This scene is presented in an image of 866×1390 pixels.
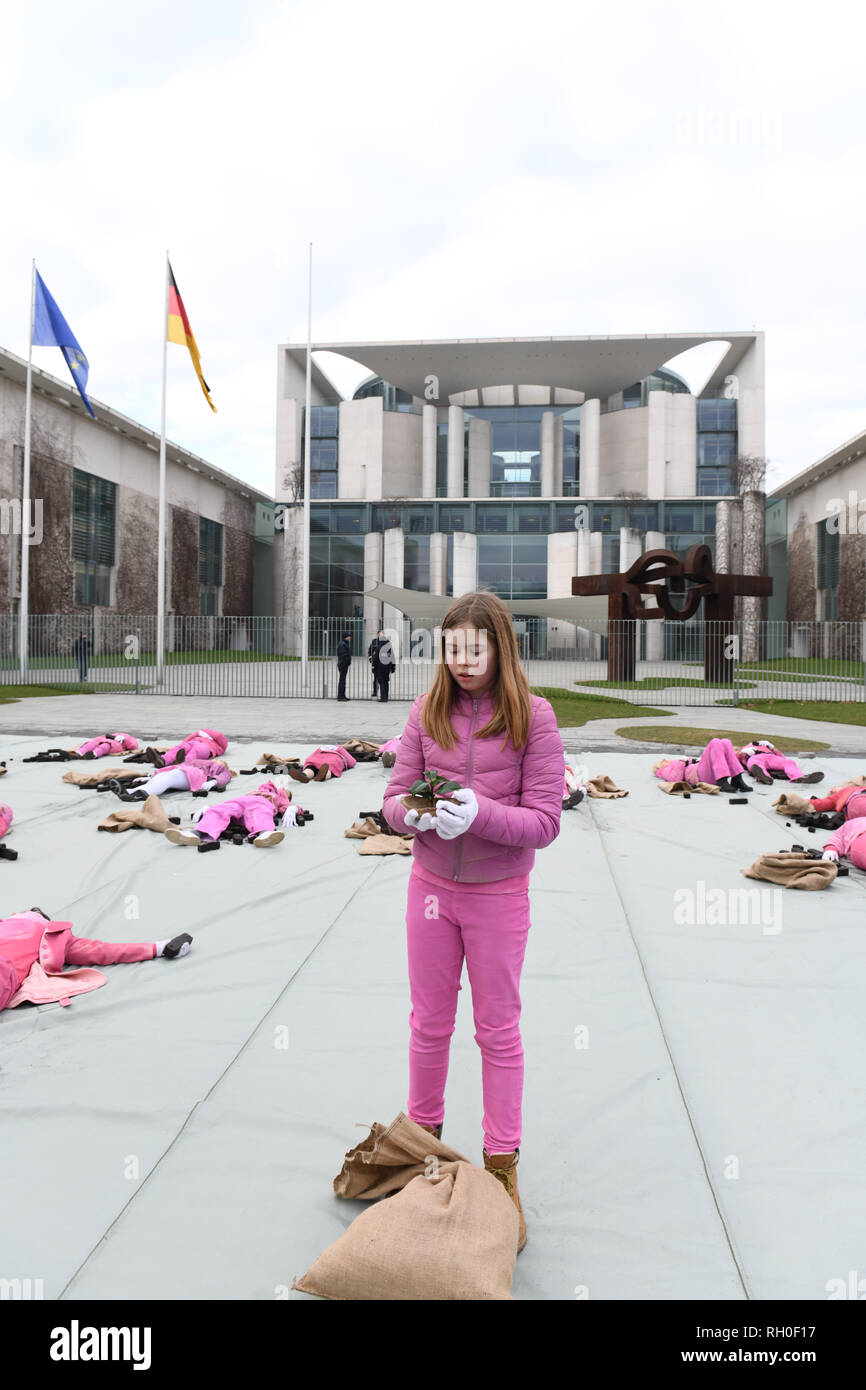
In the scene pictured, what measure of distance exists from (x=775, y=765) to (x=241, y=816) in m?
5.35

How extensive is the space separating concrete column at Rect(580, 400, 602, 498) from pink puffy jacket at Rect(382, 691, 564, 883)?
45551 mm

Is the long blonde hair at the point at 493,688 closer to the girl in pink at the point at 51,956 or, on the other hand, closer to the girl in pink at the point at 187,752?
the girl in pink at the point at 51,956

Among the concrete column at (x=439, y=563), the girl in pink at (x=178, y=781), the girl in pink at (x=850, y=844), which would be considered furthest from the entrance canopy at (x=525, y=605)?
the girl in pink at (x=850, y=844)

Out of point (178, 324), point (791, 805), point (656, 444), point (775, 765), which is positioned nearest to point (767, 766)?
point (775, 765)

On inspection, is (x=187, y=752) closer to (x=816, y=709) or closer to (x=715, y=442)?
(x=816, y=709)

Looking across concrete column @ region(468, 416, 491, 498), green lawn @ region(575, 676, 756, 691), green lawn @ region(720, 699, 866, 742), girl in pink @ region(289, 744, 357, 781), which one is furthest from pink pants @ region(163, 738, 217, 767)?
concrete column @ region(468, 416, 491, 498)

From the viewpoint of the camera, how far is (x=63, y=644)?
26969mm

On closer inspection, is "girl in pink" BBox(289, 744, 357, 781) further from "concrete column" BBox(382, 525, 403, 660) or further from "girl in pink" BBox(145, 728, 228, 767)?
"concrete column" BBox(382, 525, 403, 660)

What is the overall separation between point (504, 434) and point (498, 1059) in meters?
50.2

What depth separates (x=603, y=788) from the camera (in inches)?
304

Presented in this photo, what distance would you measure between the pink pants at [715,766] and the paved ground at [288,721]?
2660 millimetres

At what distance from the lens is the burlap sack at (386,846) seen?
5.45 metres

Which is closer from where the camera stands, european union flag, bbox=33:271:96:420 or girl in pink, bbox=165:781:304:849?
girl in pink, bbox=165:781:304:849

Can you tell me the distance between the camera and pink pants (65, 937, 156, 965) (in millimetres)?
3654
